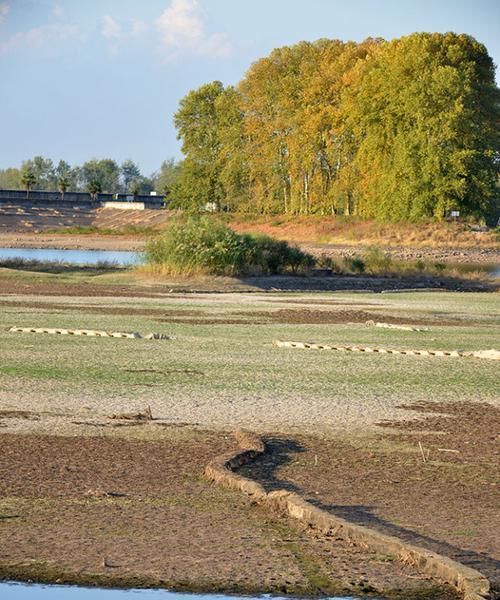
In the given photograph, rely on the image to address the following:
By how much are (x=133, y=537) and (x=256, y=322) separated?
1827 cm

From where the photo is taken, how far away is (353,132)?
91.1 m

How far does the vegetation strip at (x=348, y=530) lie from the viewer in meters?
6.99

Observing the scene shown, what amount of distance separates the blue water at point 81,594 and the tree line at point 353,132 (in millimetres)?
72231

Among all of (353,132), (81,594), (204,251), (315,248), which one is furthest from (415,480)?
(353,132)

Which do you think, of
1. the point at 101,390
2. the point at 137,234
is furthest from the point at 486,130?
the point at 101,390

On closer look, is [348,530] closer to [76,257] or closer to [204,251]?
[204,251]

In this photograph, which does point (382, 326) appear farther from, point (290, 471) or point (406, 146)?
point (406, 146)

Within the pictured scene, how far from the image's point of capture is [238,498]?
29.6 ft

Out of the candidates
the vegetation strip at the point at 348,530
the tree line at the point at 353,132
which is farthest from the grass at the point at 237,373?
the tree line at the point at 353,132

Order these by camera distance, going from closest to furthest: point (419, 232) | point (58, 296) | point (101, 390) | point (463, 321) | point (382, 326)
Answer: point (101, 390), point (382, 326), point (463, 321), point (58, 296), point (419, 232)

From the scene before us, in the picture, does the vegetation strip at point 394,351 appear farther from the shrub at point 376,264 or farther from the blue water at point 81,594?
the shrub at point 376,264

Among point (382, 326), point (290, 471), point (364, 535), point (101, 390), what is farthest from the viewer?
point (382, 326)

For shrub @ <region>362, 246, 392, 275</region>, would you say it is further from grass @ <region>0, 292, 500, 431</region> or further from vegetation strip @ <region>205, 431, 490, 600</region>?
vegetation strip @ <region>205, 431, 490, 600</region>

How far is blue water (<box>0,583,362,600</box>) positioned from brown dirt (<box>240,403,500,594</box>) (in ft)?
4.63
